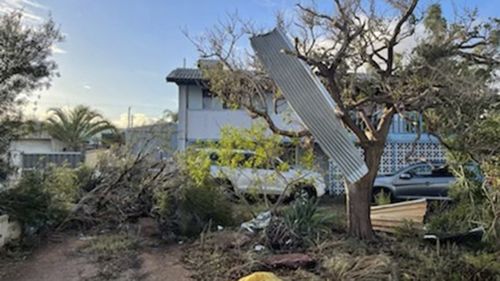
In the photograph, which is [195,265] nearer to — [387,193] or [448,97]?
[448,97]

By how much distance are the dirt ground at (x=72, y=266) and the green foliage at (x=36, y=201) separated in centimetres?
67

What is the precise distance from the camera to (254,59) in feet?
35.5

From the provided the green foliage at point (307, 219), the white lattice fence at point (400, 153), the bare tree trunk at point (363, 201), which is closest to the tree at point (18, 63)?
the green foliage at point (307, 219)

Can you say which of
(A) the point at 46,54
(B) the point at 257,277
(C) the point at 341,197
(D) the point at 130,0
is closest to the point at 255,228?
(B) the point at 257,277

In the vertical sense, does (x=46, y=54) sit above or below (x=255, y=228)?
above

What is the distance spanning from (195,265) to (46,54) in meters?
4.88

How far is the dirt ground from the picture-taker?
6.95 metres

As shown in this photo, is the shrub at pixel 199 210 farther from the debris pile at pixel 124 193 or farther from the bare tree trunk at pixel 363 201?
the bare tree trunk at pixel 363 201

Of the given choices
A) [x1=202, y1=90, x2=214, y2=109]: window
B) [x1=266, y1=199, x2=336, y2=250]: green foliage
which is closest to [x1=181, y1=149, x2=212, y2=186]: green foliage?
[x1=266, y1=199, x2=336, y2=250]: green foliage

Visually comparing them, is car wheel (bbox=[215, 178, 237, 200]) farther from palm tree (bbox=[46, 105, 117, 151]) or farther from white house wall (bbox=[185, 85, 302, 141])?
palm tree (bbox=[46, 105, 117, 151])

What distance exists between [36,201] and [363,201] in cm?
669

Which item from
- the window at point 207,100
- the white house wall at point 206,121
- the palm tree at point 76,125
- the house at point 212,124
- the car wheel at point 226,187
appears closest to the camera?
the car wheel at point 226,187

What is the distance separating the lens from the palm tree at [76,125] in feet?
78.3

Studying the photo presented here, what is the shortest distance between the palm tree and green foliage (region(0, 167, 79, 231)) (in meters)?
14.3
